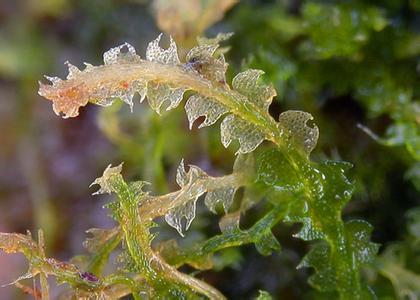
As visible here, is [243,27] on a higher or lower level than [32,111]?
lower

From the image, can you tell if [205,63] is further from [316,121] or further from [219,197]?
[316,121]

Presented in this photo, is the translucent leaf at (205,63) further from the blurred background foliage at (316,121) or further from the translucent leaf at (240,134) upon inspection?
the blurred background foliage at (316,121)

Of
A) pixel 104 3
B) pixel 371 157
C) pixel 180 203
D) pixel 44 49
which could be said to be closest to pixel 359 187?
pixel 371 157

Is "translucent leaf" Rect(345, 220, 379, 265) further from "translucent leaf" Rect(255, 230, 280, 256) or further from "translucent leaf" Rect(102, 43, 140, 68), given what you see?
"translucent leaf" Rect(102, 43, 140, 68)

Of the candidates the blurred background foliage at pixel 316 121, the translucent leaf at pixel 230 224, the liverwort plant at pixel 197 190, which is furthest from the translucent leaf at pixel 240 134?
the blurred background foliage at pixel 316 121

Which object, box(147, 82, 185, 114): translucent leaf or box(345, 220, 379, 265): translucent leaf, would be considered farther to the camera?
box(345, 220, 379, 265): translucent leaf

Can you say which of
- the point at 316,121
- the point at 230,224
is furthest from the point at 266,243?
the point at 316,121

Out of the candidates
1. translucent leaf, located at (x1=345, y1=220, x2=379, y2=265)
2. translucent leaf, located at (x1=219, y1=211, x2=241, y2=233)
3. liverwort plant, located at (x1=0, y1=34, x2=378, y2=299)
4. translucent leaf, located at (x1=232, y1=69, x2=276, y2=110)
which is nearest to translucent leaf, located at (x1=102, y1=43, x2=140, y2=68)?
liverwort plant, located at (x1=0, y1=34, x2=378, y2=299)

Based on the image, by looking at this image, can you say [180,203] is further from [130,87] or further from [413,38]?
[413,38]
